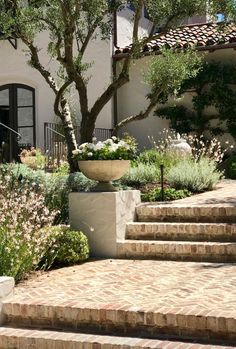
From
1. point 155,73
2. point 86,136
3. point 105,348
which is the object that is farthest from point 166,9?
point 105,348

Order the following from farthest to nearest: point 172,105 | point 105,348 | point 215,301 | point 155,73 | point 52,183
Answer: point 172,105 < point 155,73 < point 52,183 < point 215,301 < point 105,348

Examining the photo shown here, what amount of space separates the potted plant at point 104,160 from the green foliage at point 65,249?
3.37 ft

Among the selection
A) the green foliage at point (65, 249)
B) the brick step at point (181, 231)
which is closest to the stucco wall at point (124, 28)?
the brick step at point (181, 231)

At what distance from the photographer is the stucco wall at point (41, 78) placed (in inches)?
643

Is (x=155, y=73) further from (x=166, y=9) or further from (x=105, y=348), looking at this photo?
(x=105, y=348)

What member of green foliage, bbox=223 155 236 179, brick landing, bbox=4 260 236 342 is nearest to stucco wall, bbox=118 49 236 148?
green foliage, bbox=223 155 236 179

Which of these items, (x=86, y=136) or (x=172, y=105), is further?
(x=172, y=105)

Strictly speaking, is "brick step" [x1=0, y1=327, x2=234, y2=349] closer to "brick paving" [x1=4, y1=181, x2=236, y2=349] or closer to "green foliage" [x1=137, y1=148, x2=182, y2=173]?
"brick paving" [x1=4, y1=181, x2=236, y2=349]

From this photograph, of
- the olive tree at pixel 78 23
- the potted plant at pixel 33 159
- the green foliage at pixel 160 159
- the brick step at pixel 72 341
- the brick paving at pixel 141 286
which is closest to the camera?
the brick step at pixel 72 341

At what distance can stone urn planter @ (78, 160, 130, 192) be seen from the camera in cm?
778

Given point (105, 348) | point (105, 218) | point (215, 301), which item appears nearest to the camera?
point (105, 348)

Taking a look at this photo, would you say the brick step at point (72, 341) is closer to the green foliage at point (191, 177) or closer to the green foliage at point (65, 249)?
the green foliage at point (65, 249)

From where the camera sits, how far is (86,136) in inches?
421

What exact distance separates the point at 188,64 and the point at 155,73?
83 centimetres
